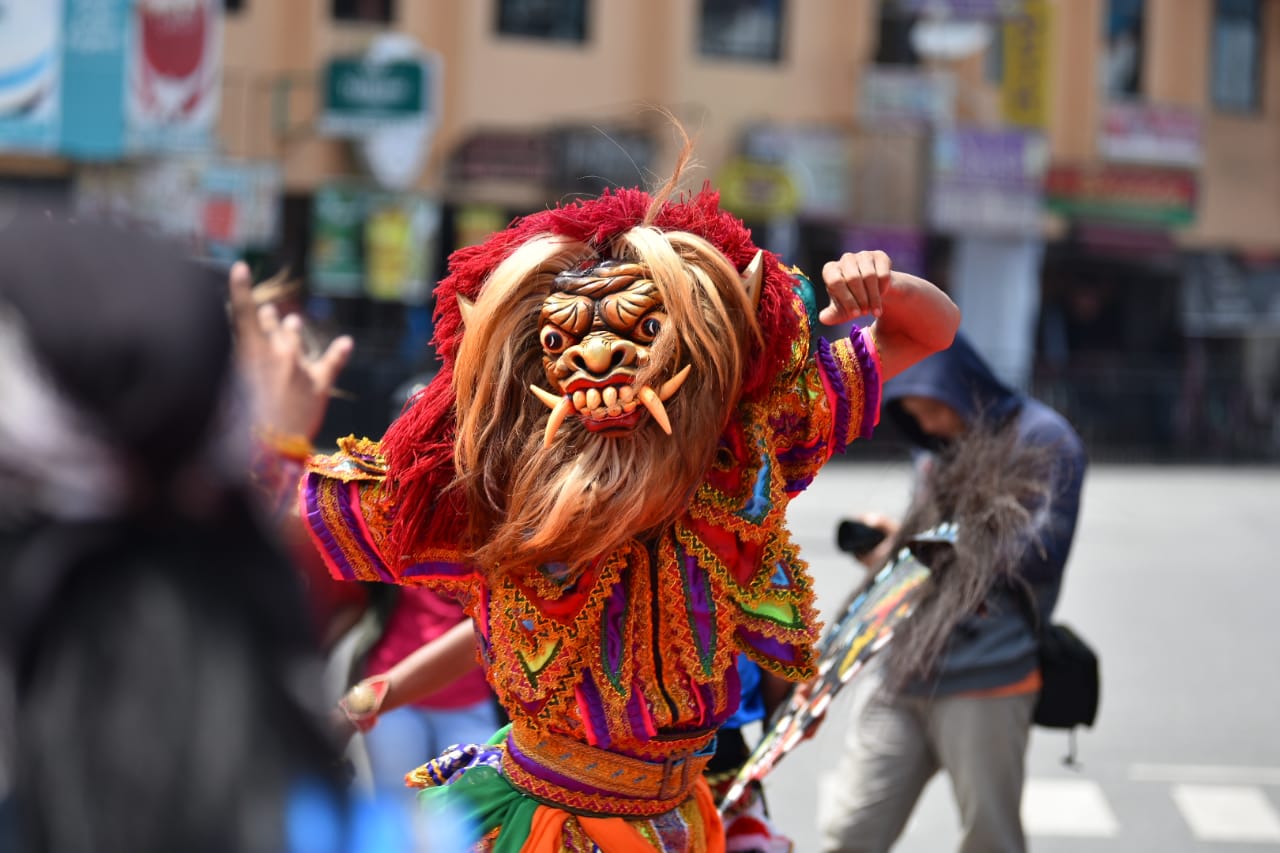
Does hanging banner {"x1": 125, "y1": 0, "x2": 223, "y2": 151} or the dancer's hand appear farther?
hanging banner {"x1": 125, "y1": 0, "x2": 223, "y2": 151}

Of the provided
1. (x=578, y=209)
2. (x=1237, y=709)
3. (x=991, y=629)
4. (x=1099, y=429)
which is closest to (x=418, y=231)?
(x=1099, y=429)

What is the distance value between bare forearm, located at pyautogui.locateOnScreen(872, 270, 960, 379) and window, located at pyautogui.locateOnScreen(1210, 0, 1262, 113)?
75.2 feet

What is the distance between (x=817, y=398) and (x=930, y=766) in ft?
6.35

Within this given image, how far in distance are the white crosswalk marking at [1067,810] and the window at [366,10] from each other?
14792mm

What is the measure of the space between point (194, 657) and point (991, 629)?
3281 mm

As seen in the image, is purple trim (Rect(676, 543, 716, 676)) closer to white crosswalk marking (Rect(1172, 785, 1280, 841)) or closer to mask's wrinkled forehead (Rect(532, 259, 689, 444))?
mask's wrinkled forehead (Rect(532, 259, 689, 444))

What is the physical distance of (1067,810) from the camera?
6.24 meters

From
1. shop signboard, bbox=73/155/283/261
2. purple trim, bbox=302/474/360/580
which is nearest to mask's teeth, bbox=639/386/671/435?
purple trim, bbox=302/474/360/580

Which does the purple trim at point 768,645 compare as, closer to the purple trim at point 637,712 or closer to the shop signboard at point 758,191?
the purple trim at point 637,712

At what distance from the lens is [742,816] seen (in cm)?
334

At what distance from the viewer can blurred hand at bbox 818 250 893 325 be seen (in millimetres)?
2773

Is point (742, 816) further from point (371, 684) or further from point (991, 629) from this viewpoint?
point (991, 629)

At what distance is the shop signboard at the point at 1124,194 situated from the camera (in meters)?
22.6

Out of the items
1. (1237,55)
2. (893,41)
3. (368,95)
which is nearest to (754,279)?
(368,95)
